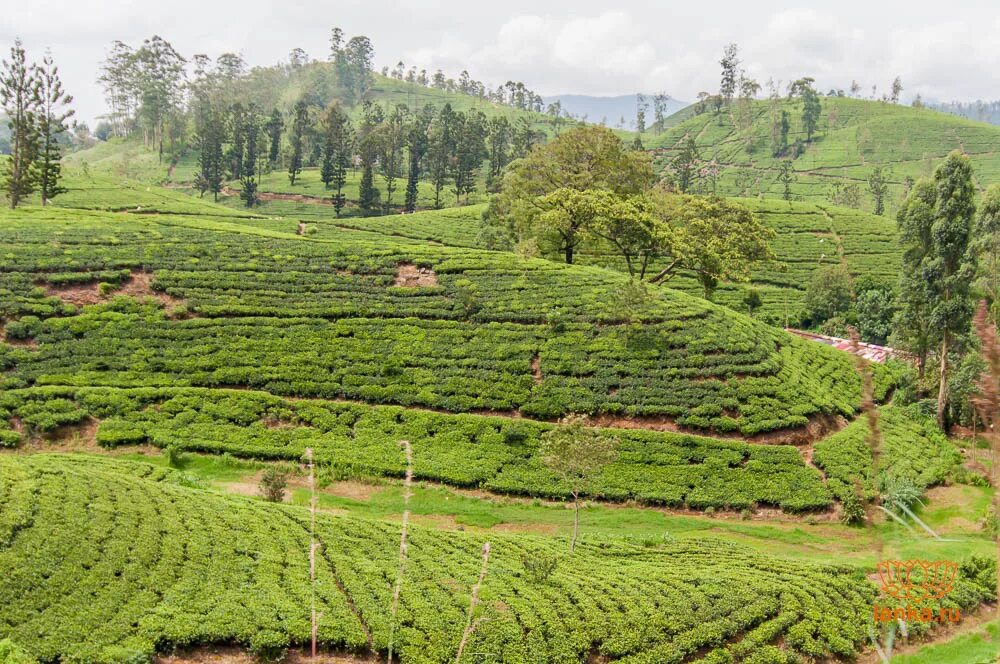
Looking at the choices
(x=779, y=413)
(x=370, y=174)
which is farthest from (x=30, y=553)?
(x=370, y=174)

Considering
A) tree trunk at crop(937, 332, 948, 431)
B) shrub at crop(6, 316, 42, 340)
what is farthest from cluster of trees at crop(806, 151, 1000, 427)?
shrub at crop(6, 316, 42, 340)

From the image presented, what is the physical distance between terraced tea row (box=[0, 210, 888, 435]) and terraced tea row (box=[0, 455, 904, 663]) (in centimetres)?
1050

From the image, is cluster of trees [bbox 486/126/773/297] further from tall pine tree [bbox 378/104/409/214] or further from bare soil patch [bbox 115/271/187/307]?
tall pine tree [bbox 378/104/409/214]

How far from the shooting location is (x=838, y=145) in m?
130

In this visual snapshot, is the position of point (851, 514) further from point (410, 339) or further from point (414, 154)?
point (414, 154)

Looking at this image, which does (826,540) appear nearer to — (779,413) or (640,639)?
(779,413)

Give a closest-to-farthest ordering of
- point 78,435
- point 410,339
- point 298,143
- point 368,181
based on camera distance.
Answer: point 78,435, point 410,339, point 368,181, point 298,143

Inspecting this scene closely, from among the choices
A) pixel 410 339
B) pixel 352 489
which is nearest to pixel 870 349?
pixel 410 339

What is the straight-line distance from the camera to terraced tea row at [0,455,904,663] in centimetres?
1442

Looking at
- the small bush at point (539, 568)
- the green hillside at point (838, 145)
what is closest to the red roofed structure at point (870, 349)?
the small bush at point (539, 568)

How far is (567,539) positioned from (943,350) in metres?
23.2

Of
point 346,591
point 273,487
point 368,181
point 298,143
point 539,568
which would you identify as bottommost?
point 273,487

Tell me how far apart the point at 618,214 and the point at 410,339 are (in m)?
17.0

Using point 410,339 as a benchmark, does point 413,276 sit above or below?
above
